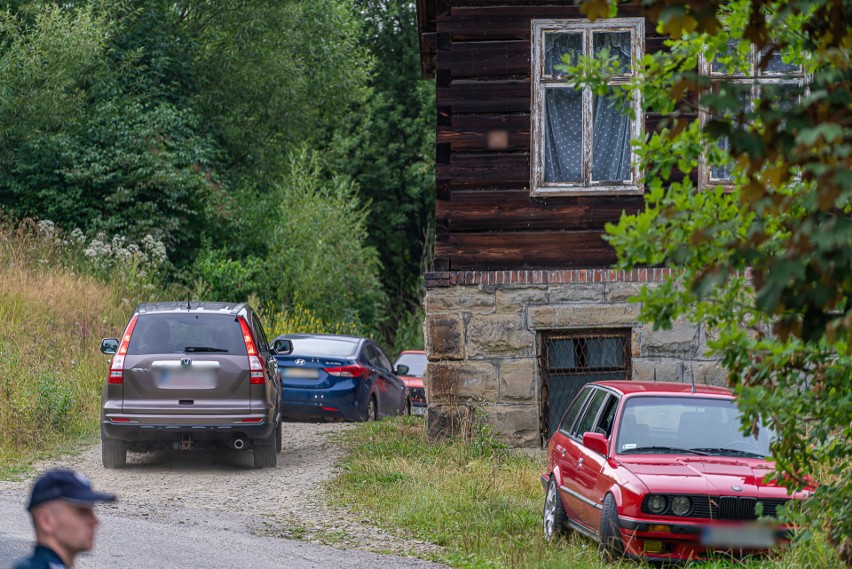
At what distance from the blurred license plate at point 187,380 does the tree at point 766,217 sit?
300 inches

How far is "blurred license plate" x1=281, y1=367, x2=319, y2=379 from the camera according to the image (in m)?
19.3

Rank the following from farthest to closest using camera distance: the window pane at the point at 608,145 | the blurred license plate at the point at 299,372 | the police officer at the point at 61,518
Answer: the blurred license plate at the point at 299,372 → the window pane at the point at 608,145 → the police officer at the point at 61,518

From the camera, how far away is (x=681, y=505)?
832cm

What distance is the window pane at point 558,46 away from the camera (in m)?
14.8

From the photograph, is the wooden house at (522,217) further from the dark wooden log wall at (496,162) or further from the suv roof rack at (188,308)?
the suv roof rack at (188,308)

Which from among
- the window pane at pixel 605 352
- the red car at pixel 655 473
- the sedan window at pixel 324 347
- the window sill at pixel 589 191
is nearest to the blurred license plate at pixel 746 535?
the red car at pixel 655 473

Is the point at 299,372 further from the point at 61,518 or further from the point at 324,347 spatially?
the point at 61,518

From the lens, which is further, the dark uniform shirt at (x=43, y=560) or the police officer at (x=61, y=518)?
the police officer at (x=61, y=518)

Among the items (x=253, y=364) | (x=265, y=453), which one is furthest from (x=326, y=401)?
(x=253, y=364)

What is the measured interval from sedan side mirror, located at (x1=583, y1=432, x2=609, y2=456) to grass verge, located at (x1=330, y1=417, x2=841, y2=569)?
2.33 feet

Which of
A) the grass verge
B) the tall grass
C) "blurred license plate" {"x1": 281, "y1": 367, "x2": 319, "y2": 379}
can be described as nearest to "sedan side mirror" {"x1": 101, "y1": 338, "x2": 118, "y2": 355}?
the tall grass

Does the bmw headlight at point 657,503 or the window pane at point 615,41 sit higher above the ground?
the window pane at point 615,41

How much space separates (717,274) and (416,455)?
10563mm

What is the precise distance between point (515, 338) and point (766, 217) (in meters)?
9.79
